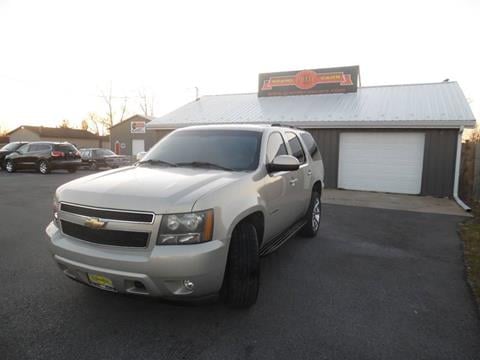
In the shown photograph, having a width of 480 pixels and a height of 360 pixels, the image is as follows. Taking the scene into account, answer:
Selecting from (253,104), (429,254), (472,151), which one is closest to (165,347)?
(429,254)

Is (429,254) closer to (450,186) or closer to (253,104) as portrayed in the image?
(450,186)

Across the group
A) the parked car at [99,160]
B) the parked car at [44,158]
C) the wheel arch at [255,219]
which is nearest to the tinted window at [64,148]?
the parked car at [44,158]

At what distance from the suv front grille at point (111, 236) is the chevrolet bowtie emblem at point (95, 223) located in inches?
1.6

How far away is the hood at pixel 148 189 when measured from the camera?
2479mm

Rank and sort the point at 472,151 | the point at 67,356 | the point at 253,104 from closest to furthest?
1. the point at 67,356
2. the point at 472,151
3. the point at 253,104

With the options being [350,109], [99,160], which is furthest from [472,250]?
[99,160]

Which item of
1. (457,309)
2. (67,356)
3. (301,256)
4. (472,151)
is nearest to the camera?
(67,356)

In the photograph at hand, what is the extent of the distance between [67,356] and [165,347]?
2.38 feet

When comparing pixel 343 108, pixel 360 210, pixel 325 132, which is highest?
pixel 343 108

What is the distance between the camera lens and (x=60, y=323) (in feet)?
9.24

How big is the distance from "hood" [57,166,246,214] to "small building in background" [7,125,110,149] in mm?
53432

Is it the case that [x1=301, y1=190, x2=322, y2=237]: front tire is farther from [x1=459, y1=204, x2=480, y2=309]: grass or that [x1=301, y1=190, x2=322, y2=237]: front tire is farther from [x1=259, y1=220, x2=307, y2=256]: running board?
[x1=459, y1=204, x2=480, y2=309]: grass

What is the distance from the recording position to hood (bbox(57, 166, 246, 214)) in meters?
2.48

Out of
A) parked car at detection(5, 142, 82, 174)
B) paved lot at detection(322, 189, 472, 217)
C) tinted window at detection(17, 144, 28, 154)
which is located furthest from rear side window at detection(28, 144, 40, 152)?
paved lot at detection(322, 189, 472, 217)
